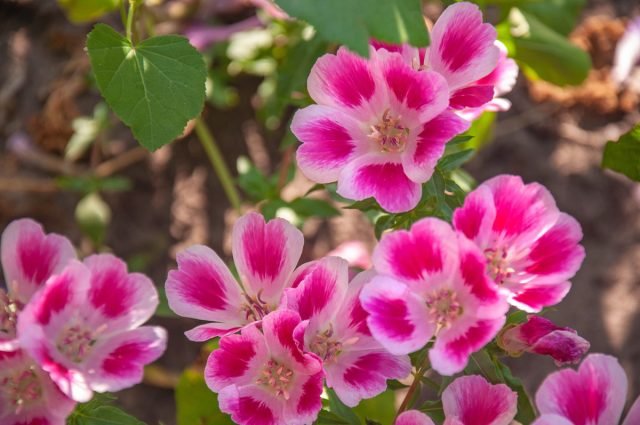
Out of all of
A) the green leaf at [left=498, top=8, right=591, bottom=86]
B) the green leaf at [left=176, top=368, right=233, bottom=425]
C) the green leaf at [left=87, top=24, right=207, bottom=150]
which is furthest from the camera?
the green leaf at [left=498, top=8, right=591, bottom=86]

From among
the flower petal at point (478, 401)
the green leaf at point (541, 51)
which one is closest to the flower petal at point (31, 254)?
the flower petal at point (478, 401)

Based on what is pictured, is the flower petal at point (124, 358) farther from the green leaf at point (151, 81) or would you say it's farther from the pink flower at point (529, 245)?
the pink flower at point (529, 245)

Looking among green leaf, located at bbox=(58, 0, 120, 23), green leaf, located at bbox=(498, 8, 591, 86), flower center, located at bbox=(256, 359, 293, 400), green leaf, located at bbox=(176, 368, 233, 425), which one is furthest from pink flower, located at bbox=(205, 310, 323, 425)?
green leaf, located at bbox=(498, 8, 591, 86)

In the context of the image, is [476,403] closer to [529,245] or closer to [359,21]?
[529,245]

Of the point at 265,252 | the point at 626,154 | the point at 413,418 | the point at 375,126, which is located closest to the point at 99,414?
the point at 265,252

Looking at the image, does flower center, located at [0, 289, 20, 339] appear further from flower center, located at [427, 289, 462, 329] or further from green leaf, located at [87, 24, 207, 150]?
flower center, located at [427, 289, 462, 329]

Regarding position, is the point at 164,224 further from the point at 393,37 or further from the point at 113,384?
the point at 393,37
